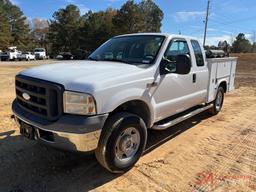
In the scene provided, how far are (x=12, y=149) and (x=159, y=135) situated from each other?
8.91 ft

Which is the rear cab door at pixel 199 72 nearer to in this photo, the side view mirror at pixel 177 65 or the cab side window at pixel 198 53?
the cab side window at pixel 198 53

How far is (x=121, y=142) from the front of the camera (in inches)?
153

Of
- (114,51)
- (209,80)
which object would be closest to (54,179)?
(114,51)

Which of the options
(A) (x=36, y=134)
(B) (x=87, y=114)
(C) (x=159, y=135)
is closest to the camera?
(B) (x=87, y=114)

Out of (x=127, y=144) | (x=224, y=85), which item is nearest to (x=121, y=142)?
(x=127, y=144)

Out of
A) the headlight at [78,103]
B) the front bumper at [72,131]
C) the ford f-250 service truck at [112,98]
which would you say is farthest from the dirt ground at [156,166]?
the headlight at [78,103]

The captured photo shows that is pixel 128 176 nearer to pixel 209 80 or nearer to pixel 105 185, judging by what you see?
pixel 105 185

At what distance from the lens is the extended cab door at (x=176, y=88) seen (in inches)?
179

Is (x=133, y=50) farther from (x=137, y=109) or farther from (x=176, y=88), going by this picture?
(x=137, y=109)

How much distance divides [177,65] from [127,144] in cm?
146

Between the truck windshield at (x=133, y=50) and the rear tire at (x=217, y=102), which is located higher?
the truck windshield at (x=133, y=50)

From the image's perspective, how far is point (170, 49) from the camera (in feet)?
16.0

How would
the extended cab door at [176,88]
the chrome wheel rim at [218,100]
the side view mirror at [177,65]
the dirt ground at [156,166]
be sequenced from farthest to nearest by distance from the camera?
the chrome wheel rim at [218,100], the extended cab door at [176,88], the side view mirror at [177,65], the dirt ground at [156,166]

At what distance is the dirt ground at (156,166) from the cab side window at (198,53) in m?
1.43
